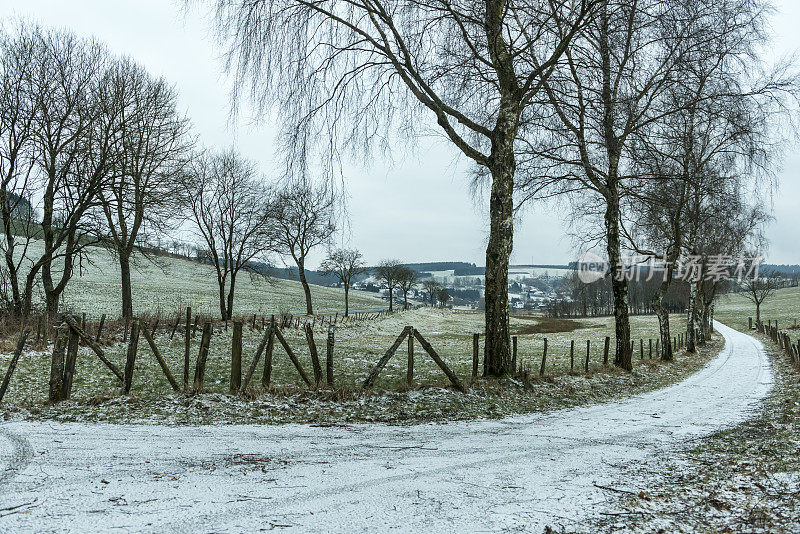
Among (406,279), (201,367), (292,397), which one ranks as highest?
(406,279)

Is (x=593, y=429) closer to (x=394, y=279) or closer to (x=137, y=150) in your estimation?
(x=137, y=150)

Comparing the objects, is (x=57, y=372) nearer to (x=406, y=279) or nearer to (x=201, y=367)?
(x=201, y=367)

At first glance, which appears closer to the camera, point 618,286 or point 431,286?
point 618,286

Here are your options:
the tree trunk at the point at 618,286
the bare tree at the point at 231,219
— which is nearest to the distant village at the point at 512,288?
the bare tree at the point at 231,219

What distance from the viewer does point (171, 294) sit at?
46344mm

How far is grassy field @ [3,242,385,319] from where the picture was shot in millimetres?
35438

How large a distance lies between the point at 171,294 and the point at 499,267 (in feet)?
147

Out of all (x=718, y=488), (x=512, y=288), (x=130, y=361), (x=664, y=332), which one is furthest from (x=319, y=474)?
(x=512, y=288)

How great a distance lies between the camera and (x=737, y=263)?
34.9 m

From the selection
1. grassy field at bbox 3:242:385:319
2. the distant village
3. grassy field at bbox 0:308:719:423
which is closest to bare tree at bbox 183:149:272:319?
grassy field at bbox 3:242:385:319

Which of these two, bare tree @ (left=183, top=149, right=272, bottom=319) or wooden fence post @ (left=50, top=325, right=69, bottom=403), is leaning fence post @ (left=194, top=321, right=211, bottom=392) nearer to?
wooden fence post @ (left=50, top=325, right=69, bottom=403)

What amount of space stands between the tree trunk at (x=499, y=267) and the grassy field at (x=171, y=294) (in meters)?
21.6

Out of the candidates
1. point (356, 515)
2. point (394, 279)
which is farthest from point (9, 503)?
point (394, 279)

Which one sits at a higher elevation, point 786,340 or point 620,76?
point 620,76
